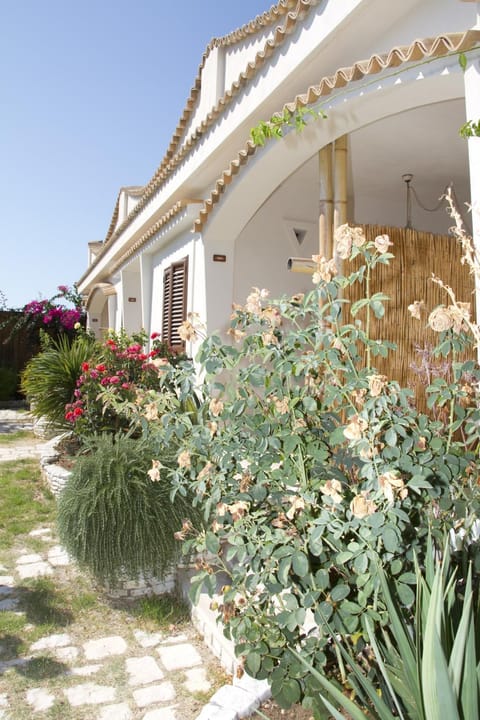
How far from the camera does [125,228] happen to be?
12.1 meters

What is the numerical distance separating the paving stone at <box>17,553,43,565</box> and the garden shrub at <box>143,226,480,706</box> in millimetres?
2802

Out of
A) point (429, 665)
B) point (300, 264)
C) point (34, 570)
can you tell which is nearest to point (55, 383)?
point (34, 570)

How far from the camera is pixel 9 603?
4.21m

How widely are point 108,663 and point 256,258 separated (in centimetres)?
566

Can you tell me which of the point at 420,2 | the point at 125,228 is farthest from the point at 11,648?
the point at 125,228

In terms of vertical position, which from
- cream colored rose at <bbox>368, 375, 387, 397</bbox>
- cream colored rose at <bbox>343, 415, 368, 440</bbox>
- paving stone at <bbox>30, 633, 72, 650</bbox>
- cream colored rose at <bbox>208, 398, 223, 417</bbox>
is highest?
cream colored rose at <bbox>368, 375, 387, 397</bbox>

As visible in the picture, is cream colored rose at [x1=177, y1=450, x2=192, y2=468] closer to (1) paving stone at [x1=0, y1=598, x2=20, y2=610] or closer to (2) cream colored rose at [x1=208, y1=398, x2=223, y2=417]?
(2) cream colored rose at [x1=208, y1=398, x2=223, y2=417]

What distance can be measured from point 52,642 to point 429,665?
2.78 m

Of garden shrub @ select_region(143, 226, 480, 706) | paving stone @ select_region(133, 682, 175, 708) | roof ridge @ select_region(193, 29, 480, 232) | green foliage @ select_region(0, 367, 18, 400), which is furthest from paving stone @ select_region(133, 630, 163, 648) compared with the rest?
green foliage @ select_region(0, 367, 18, 400)

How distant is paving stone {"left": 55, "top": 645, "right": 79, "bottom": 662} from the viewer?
3491 millimetres

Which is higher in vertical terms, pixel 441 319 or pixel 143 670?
pixel 441 319

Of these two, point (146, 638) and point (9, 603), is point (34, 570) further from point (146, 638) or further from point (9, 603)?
point (146, 638)

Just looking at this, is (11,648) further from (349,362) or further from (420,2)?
(420,2)

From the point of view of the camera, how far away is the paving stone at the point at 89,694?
10.1 ft
